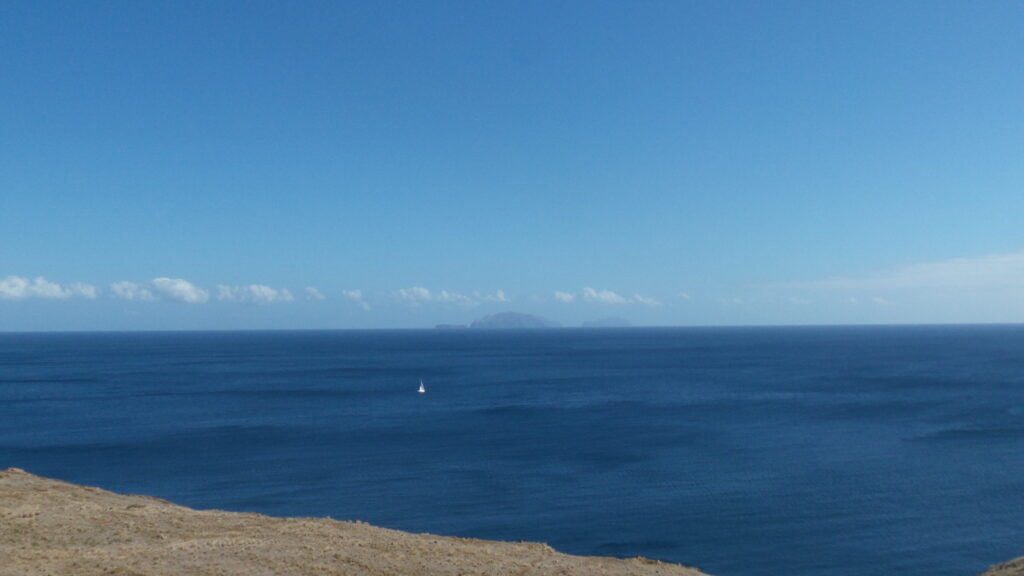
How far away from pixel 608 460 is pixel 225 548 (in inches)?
1580

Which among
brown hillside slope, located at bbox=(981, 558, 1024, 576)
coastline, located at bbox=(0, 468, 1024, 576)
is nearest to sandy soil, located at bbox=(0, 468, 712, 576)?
coastline, located at bbox=(0, 468, 1024, 576)

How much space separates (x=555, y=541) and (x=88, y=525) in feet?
72.6

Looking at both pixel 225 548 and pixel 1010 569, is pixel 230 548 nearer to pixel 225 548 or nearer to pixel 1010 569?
pixel 225 548

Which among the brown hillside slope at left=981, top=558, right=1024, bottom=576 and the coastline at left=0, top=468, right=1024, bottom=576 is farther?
the brown hillside slope at left=981, top=558, right=1024, bottom=576

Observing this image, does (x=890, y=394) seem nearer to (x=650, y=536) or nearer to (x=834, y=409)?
(x=834, y=409)

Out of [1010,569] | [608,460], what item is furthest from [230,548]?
[608,460]

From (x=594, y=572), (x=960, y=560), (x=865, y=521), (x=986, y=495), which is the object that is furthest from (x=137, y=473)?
(x=986, y=495)

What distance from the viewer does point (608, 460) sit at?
62312mm

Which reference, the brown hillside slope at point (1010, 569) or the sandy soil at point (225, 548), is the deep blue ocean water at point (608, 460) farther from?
the sandy soil at point (225, 548)

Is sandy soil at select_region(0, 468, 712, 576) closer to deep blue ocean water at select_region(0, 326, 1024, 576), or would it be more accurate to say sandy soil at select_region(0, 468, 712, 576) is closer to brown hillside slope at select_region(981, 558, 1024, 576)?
brown hillside slope at select_region(981, 558, 1024, 576)

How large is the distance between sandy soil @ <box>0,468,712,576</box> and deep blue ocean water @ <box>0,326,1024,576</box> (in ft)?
41.6

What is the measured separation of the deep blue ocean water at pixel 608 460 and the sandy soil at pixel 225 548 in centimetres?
1269

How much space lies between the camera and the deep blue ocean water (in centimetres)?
4244

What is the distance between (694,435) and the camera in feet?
245
